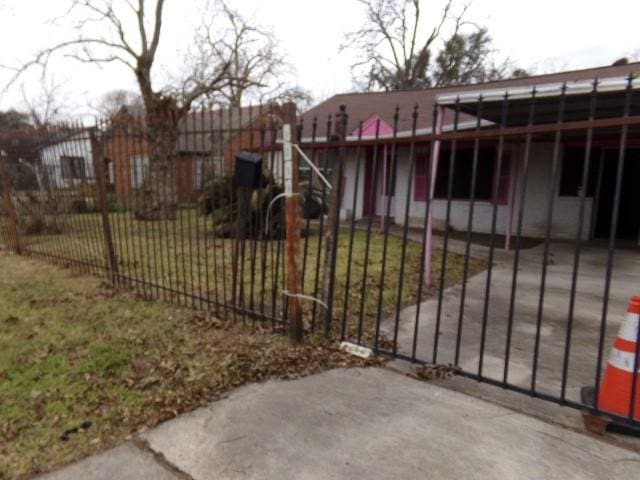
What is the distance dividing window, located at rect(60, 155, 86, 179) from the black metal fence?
3 cm

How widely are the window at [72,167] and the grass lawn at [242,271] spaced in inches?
24.3

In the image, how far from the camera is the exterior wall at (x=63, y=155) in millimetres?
5547

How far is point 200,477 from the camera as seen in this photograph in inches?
83.7

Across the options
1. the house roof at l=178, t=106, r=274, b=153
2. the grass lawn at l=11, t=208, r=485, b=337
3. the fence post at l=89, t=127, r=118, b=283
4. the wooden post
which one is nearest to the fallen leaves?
the grass lawn at l=11, t=208, r=485, b=337

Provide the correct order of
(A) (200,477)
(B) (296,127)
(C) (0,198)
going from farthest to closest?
(C) (0,198) < (B) (296,127) < (A) (200,477)

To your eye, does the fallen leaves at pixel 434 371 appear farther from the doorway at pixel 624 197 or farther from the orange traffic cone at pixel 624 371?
the doorway at pixel 624 197

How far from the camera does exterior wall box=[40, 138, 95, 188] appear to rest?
18.2ft

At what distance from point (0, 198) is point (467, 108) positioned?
9.14m

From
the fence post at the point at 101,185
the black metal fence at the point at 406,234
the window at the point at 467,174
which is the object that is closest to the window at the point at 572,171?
the black metal fence at the point at 406,234

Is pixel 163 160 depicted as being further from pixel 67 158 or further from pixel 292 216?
pixel 292 216

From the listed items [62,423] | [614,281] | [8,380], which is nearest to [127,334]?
[8,380]

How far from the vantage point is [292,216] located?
11.4ft

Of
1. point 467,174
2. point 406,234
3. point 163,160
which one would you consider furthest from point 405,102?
point 406,234

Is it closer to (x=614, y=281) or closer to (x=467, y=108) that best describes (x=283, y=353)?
(x=467, y=108)
